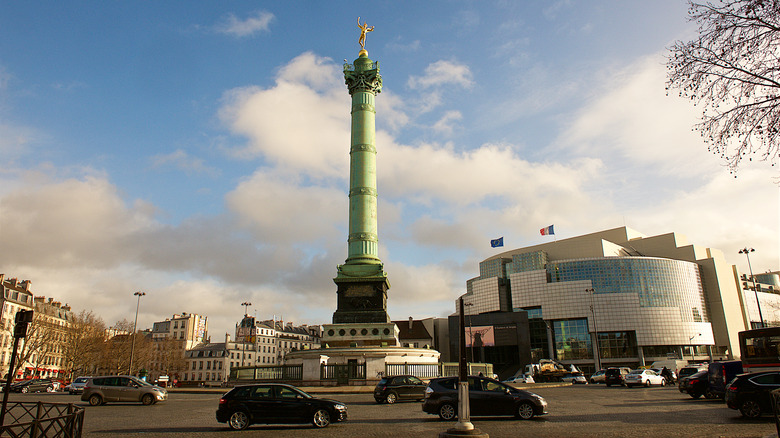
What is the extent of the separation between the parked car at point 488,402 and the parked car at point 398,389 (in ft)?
21.4

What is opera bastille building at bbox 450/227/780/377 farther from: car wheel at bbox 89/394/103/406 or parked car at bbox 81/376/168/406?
car wheel at bbox 89/394/103/406

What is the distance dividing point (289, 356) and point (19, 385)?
21.6 metres

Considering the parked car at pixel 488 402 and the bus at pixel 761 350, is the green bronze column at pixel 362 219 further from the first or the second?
the bus at pixel 761 350

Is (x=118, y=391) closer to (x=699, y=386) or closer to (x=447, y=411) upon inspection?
(x=447, y=411)

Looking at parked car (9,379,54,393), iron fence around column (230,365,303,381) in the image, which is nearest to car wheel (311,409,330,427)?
iron fence around column (230,365,303,381)

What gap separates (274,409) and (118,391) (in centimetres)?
1342

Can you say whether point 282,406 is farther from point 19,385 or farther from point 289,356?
point 19,385

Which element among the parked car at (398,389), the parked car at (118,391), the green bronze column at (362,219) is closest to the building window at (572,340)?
the green bronze column at (362,219)

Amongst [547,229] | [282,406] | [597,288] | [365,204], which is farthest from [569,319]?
[282,406]

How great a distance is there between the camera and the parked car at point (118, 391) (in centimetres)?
2414

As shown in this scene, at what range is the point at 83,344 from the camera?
6438cm

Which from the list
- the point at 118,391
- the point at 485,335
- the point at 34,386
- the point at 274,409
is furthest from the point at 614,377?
the point at 485,335

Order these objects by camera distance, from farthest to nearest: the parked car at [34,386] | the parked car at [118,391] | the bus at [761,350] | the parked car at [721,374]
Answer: the parked car at [34,386]
the parked car at [118,391]
the parked car at [721,374]
the bus at [761,350]

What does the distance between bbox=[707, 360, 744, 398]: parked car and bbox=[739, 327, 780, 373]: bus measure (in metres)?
0.47
